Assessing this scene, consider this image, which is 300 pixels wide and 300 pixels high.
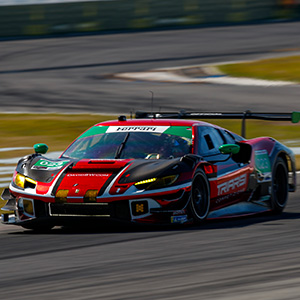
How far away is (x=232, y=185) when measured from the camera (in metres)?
8.81

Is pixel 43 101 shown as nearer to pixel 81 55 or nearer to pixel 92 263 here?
pixel 81 55

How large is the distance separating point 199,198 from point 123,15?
85.4 feet

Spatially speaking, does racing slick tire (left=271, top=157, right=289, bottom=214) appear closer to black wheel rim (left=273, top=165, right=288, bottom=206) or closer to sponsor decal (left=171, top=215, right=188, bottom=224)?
black wheel rim (left=273, top=165, right=288, bottom=206)

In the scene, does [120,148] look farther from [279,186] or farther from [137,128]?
[279,186]

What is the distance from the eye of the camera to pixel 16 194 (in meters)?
7.98

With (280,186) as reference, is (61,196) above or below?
above

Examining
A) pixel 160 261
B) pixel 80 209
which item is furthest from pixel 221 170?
pixel 160 261

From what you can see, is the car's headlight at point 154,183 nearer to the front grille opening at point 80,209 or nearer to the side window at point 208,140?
the front grille opening at point 80,209

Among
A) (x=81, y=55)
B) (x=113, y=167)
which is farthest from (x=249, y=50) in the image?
(x=113, y=167)

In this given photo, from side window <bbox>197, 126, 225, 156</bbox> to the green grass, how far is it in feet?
49.8

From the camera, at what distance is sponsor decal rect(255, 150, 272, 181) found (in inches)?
368

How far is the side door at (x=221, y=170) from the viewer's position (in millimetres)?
8484

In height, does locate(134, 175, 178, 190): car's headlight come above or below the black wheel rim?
above

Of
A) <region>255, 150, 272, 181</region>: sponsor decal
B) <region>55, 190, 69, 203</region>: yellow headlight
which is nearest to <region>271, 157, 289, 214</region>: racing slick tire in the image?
<region>255, 150, 272, 181</region>: sponsor decal
